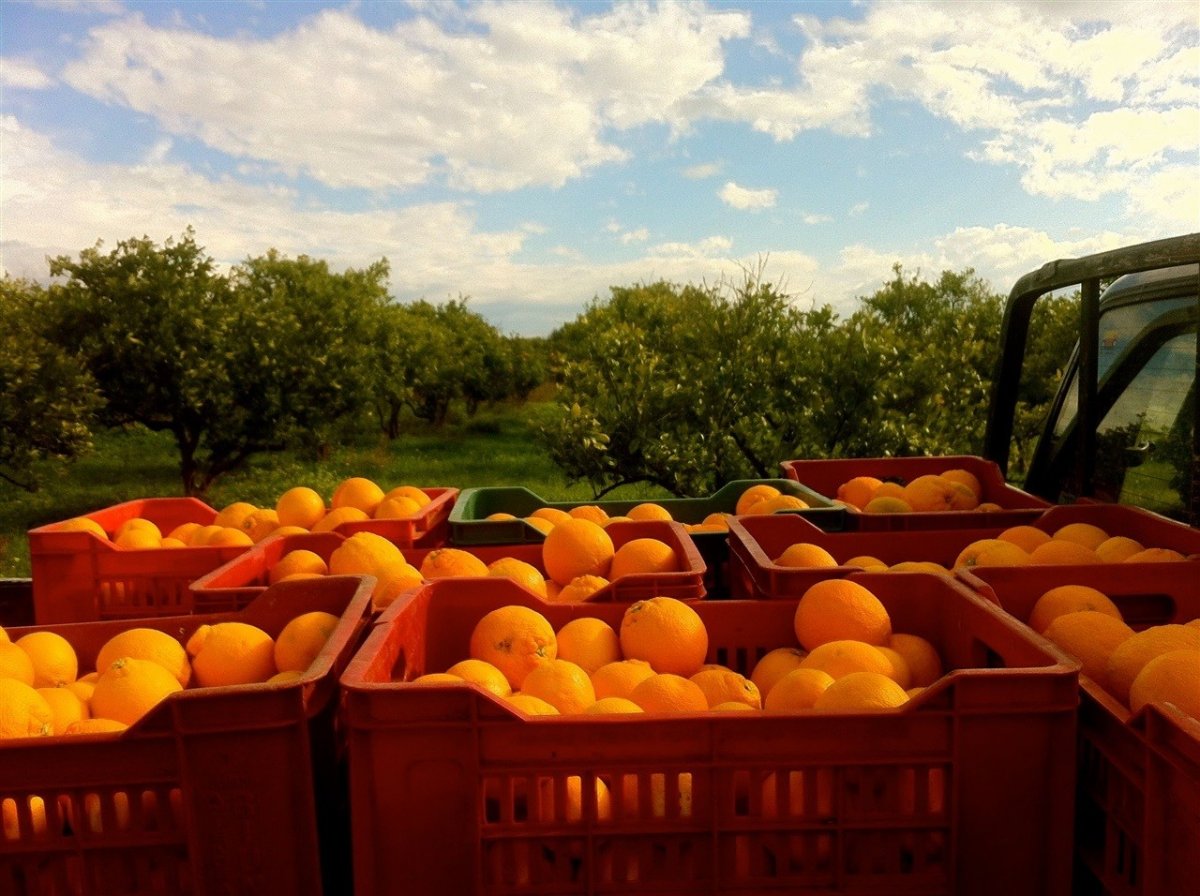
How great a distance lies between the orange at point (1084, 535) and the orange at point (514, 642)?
1.76 meters

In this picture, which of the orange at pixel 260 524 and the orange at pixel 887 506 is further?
the orange at pixel 260 524

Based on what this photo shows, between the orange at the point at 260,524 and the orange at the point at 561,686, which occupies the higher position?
the orange at the point at 260,524

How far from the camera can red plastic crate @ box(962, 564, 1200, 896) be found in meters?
1.29

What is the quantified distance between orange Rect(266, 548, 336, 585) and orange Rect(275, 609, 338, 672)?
732 mm

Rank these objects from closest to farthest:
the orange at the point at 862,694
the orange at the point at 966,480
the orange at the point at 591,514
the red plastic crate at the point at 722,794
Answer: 1. the red plastic crate at the point at 722,794
2. the orange at the point at 862,694
3. the orange at the point at 591,514
4. the orange at the point at 966,480

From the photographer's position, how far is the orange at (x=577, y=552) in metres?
2.87

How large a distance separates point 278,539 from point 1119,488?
3.05 m

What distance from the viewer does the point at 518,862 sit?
1494 mm

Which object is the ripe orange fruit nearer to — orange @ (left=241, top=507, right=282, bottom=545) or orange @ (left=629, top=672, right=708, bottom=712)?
orange @ (left=629, top=672, right=708, bottom=712)

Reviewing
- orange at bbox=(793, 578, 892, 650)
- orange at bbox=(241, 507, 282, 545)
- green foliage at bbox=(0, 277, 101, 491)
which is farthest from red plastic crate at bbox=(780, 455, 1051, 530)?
green foliage at bbox=(0, 277, 101, 491)

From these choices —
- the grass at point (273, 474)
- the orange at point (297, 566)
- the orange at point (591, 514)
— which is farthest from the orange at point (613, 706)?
the grass at point (273, 474)

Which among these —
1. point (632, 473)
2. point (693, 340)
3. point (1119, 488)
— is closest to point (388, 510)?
point (1119, 488)

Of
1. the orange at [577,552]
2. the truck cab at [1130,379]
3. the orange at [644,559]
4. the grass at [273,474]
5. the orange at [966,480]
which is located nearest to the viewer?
the orange at [644,559]

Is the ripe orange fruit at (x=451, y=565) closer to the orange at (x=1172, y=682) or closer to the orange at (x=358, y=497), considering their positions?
the orange at (x=358, y=497)
